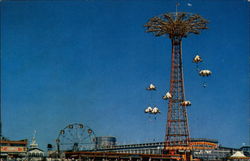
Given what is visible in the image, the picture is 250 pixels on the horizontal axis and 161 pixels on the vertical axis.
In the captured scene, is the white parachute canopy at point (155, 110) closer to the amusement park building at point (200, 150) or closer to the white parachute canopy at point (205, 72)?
the white parachute canopy at point (205, 72)

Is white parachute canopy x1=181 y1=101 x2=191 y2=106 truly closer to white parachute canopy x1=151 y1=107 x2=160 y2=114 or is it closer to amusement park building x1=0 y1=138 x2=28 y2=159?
white parachute canopy x1=151 y1=107 x2=160 y2=114

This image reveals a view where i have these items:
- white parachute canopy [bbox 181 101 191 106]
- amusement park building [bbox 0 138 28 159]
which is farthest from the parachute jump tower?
amusement park building [bbox 0 138 28 159]

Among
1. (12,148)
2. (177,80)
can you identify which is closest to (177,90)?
(177,80)

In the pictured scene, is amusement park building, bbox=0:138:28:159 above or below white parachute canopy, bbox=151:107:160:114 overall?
below

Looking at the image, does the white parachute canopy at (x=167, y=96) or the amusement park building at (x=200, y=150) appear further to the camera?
the amusement park building at (x=200, y=150)

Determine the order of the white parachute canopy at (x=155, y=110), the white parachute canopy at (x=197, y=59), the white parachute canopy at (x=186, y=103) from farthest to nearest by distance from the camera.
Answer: the white parachute canopy at (x=186, y=103)
the white parachute canopy at (x=155, y=110)
the white parachute canopy at (x=197, y=59)

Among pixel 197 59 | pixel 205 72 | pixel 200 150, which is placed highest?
pixel 197 59

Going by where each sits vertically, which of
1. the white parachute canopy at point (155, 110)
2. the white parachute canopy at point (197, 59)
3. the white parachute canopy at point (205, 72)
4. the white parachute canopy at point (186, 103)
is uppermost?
the white parachute canopy at point (197, 59)

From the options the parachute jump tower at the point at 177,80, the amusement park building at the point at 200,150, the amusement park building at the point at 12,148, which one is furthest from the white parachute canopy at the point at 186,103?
the amusement park building at the point at 12,148

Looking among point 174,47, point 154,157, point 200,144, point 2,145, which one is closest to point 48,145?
point 2,145

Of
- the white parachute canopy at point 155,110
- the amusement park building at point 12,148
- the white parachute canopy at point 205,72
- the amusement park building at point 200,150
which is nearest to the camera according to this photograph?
the white parachute canopy at point 205,72

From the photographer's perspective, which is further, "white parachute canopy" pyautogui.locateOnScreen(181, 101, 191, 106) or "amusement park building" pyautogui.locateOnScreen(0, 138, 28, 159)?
"amusement park building" pyautogui.locateOnScreen(0, 138, 28, 159)

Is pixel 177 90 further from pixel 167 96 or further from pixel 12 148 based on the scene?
pixel 12 148

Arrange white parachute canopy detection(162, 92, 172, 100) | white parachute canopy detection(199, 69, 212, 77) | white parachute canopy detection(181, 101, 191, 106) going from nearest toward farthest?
1. white parachute canopy detection(199, 69, 212, 77)
2. white parachute canopy detection(162, 92, 172, 100)
3. white parachute canopy detection(181, 101, 191, 106)
